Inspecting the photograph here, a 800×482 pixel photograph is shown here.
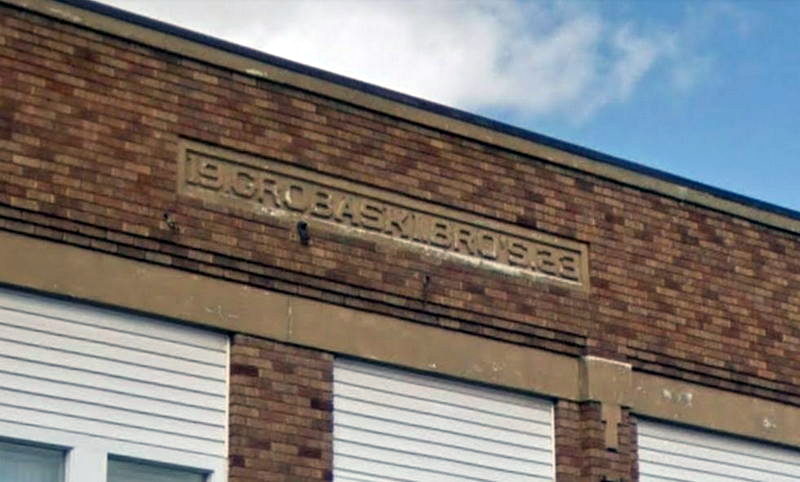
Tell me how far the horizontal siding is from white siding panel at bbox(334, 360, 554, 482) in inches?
49.2

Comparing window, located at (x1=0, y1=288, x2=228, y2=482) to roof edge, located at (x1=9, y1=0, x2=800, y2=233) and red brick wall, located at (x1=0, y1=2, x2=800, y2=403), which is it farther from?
roof edge, located at (x1=9, y1=0, x2=800, y2=233)

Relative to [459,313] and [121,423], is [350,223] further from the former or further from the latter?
[121,423]

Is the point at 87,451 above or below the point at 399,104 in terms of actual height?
below

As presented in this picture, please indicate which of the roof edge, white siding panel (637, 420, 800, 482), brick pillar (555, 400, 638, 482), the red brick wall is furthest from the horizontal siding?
white siding panel (637, 420, 800, 482)

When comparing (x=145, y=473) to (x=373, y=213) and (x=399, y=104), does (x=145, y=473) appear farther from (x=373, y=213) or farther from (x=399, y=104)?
(x=399, y=104)

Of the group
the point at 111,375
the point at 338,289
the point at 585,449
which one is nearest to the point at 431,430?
the point at 338,289

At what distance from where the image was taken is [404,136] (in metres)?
17.4

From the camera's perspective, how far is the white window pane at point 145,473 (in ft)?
49.4

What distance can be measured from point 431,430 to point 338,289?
4.88 feet

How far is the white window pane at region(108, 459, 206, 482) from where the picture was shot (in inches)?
593

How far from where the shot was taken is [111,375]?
49.5 feet

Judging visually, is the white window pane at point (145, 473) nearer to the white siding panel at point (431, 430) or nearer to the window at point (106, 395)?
the window at point (106, 395)

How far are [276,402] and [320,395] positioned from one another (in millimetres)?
456

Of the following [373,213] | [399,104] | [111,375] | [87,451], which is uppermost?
[399,104]
